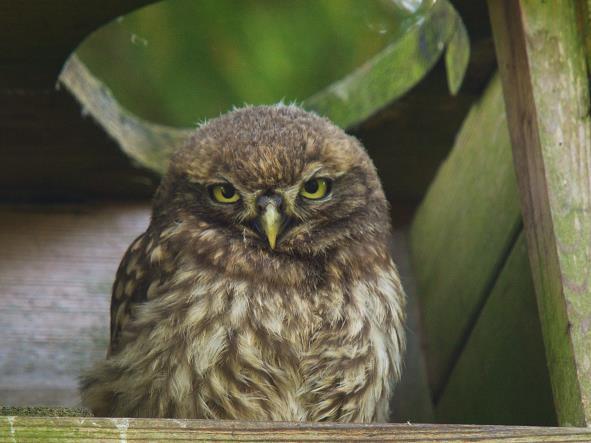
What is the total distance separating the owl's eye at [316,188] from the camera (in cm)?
290

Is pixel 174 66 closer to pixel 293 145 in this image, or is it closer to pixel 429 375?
pixel 293 145

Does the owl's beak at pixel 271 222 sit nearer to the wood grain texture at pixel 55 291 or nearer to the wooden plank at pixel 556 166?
the wooden plank at pixel 556 166

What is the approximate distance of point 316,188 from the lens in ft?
9.65

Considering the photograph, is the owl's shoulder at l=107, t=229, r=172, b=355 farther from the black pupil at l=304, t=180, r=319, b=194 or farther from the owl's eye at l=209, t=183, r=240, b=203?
the black pupil at l=304, t=180, r=319, b=194

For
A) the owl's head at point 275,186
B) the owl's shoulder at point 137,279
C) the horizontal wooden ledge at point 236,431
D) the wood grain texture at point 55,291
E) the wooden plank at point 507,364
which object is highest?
the horizontal wooden ledge at point 236,431

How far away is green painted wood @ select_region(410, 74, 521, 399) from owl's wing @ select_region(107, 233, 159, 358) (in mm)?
1103

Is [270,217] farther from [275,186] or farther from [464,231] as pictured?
[464,231]

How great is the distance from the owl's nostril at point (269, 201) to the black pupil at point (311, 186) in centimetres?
12

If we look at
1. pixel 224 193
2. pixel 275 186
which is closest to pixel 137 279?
pixel 224 193

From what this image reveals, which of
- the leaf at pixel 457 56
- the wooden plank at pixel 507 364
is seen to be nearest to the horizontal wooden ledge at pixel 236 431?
the wooden plank at pixel 507 364

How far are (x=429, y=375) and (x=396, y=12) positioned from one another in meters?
1.29

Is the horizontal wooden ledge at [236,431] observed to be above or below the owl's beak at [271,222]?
above

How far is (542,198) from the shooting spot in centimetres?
238

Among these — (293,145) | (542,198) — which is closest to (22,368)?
(293,145)
